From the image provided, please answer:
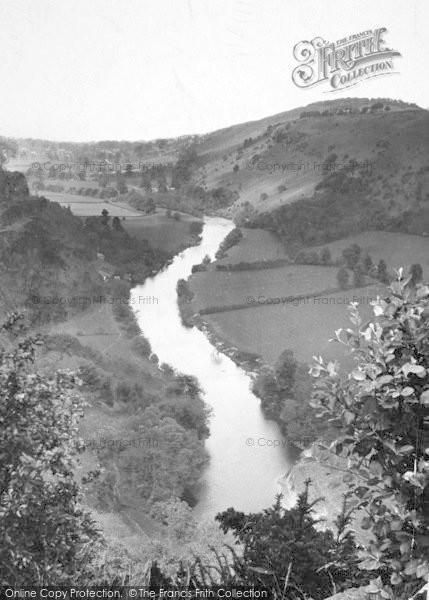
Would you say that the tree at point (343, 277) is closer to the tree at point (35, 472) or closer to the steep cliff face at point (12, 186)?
the steep cliff face at point (12, 186)

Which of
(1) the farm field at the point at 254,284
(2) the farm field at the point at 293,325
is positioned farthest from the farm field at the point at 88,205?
(2) the farm field at the point at 293,325

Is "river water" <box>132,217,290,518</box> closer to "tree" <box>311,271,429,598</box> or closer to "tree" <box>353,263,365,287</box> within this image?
"tree" <box>353,263,365,287</box>

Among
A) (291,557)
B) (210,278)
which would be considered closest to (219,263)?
(210,278)

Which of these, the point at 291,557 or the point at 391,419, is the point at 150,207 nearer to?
the point at 291,557

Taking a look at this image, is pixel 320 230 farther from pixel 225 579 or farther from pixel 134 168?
pixel 225 579

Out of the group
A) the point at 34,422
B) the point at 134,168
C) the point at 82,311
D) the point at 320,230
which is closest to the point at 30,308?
the point at 82,311
